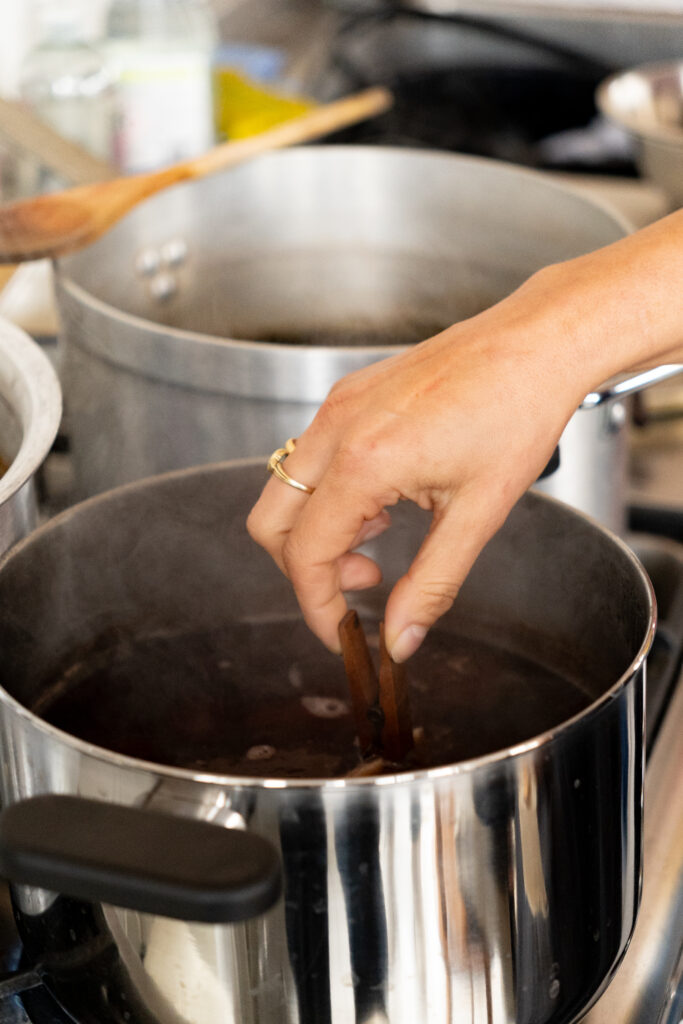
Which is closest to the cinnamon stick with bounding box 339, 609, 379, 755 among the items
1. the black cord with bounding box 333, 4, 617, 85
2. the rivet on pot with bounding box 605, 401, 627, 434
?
the rivet on pot with bounding box 605, 401, 627, 434

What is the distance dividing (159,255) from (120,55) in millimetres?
406

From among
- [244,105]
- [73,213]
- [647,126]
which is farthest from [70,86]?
[647,126]

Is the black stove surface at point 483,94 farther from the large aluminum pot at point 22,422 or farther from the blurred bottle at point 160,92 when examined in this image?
the large aluminum pot at point 22,422

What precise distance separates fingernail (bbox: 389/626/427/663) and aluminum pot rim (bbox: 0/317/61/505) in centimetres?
16

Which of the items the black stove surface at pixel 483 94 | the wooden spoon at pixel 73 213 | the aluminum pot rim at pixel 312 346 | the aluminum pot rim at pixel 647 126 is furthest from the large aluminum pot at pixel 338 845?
the black stove surface at pixel 483 94

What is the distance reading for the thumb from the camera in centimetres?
46

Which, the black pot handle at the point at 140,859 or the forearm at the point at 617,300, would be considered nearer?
the black pot handle at the point at 140,859

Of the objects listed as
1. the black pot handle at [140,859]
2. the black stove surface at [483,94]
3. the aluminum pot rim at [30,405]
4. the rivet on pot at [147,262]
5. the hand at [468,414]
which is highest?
the hand at [468,414]

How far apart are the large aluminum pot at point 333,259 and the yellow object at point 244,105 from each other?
36 centimetres

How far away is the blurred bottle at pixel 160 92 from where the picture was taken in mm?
1124

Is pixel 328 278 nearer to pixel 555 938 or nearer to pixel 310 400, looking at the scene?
pixel 310 400

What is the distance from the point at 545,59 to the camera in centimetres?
162

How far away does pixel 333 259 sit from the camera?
2.94 ft

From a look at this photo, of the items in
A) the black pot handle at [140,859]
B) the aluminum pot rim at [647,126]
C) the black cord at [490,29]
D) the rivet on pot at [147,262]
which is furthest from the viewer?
the black cord at [490,29]
